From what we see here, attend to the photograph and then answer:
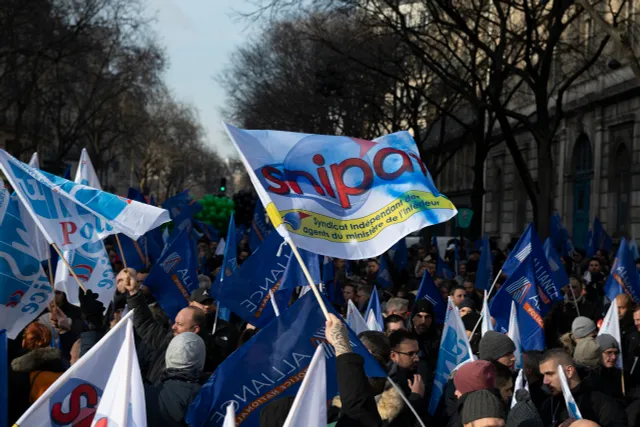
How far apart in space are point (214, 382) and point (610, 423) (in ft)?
7.01

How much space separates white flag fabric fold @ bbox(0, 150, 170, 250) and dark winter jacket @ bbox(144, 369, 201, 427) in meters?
2.63

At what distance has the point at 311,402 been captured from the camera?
4.08 meters

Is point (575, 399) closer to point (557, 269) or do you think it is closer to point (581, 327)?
point (581, 327)

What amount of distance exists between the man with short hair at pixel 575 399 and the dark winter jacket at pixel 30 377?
2.65m

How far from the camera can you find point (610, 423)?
5754mm

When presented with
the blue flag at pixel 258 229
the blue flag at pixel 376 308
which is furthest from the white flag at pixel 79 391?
the blue flag at pixel 258 229

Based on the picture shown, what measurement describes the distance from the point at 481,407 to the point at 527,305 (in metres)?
5.53

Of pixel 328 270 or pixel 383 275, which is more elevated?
pixel 328 270

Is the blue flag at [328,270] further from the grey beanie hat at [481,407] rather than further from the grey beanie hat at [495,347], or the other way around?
the grey beanie hat at [481,407]

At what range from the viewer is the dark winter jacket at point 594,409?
5.76m

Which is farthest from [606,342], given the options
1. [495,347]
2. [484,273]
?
[484,273]

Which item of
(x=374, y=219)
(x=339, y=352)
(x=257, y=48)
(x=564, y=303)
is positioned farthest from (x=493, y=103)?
(x=257, y=48)

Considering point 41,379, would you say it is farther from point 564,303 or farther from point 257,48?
point 257,48

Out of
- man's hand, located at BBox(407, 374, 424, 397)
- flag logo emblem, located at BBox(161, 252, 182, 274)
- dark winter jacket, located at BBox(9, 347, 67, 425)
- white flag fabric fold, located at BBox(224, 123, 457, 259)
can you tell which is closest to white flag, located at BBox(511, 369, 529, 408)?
man's hand, located at BBox(407, 374, 424, 397)
